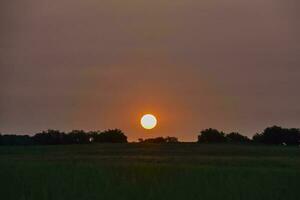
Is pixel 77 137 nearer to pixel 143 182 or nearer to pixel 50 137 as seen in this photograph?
pixel 50 137

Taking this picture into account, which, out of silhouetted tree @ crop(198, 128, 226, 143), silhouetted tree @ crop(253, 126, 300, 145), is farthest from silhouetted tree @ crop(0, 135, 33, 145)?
silhouetted tree @ crop(253, 126, 300, 145)

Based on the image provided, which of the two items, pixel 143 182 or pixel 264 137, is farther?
pixel 264 137

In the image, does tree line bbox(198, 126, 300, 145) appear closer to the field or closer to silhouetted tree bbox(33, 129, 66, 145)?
silhouetted tree bbox(33, 129, 66, 145)

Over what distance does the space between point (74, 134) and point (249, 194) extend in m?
53.2

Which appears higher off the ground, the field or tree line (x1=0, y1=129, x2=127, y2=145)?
tree line (x1=0, y1=129, x2=127, y2=145)

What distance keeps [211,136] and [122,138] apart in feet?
22.5

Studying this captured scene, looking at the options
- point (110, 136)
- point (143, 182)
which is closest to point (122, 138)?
point (110, 136)

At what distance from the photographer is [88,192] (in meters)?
25.4

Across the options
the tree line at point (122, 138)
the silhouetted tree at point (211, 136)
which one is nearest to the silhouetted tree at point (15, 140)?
the tree line at point (122, 138)

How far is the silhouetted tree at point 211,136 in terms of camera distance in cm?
7447

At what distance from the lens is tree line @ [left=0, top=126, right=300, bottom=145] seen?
240 feet

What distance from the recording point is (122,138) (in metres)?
75.4

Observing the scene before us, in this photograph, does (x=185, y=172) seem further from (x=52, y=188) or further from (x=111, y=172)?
(x=52, y=188)

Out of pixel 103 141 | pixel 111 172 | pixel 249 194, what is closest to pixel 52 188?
pixel 111 172
